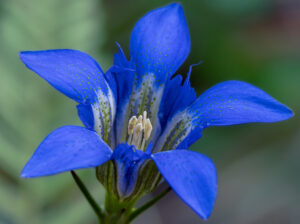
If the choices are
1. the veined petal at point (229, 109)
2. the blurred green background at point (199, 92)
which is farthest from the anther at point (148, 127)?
the blurred green background at point (199, 92)

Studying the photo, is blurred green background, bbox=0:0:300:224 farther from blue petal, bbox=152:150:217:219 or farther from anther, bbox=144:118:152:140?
blue petal, bbox=152:150:217:219

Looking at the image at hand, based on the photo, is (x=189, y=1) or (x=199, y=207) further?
(x=189, y=1)

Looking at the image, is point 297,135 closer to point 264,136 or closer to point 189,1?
point 264,136

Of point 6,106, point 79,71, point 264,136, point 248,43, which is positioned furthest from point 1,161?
point 248,43

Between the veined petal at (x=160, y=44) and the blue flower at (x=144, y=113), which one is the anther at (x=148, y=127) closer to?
the blue flower at (x=144, y=113)

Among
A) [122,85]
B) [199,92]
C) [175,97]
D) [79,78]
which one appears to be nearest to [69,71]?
[79,78]

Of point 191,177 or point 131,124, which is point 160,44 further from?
point 191,177
